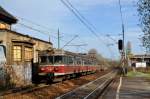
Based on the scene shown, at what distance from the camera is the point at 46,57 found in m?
38.8

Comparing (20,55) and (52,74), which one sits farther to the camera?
(20,55)

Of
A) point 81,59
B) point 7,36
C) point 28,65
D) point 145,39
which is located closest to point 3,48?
point 7,36

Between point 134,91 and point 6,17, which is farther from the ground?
point 6,17

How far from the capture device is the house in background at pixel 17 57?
37.9 metres

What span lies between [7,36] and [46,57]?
4.47 m

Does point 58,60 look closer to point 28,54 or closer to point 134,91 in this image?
point 28,54

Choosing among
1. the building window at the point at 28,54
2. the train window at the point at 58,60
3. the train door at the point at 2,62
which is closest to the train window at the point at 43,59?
the train window at the point at 58,60

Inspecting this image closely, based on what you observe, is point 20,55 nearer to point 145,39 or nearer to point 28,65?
point 28,65

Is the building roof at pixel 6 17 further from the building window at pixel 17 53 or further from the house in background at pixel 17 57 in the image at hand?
the building window at pixel 17 53

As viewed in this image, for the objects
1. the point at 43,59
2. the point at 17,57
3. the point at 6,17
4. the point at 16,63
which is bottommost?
the point at 16,63

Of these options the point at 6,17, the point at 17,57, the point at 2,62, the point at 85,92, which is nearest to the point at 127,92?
the point at 85,92

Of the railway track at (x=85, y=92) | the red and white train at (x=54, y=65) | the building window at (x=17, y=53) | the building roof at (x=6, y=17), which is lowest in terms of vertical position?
the railway track at (x=85, y=92)

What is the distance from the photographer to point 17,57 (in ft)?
139

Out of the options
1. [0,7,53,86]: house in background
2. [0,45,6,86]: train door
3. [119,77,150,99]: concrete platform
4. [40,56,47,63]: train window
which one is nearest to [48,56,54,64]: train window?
[40,56,47,63]: train window
